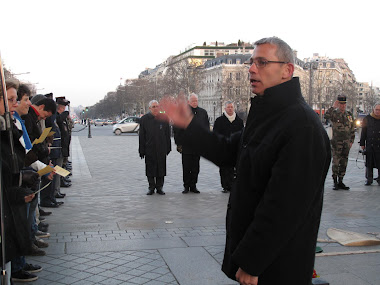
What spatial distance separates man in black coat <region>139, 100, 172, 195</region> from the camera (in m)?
9.57

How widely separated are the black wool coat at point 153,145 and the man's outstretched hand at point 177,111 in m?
6.77

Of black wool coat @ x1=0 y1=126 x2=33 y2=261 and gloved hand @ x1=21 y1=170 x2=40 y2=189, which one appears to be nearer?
black wool coat @ x1=0 y1=126 x2=33 y2=261

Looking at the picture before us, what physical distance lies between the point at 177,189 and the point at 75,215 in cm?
332

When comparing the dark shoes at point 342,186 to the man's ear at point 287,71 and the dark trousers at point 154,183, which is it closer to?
the dark trousers at point 154,183

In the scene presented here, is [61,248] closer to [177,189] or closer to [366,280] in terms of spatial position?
[366,280]

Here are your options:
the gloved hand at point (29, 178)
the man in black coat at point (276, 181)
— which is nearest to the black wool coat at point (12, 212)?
the gloved hand at point (29, 178)

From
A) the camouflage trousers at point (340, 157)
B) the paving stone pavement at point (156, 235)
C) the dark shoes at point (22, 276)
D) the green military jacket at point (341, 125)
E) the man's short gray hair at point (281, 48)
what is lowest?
the paving stone pavement at point (156, 235)

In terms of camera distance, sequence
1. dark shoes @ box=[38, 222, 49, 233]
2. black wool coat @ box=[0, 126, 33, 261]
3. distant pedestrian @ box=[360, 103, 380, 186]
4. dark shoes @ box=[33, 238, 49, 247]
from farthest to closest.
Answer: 1. distant pedestrian @ box=[360, 103, 380, 186]
2. dark shoes @ box=[38, 222, 49, 233]
3. dark shoes @ box=[33, 238, 49, 247]
4. black wool coat @ box=[0, 126, 33, 261]

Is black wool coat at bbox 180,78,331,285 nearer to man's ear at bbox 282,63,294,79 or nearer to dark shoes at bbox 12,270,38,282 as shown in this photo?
man's ear at bbox 282,63,294,79

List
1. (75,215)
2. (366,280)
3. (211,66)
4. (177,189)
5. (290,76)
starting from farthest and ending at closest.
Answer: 1. (211,66)
2. (177,189)
3. (75,215)
4. (366,280)
5. (290,76)

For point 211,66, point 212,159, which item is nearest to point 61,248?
point 212,159

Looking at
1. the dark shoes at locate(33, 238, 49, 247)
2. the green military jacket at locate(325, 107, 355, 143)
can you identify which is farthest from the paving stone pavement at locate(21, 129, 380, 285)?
the green military jacket at locate(325, 107, 355, 143)

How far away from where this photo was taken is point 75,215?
7.42 metres

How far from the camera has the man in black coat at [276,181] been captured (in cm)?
223
